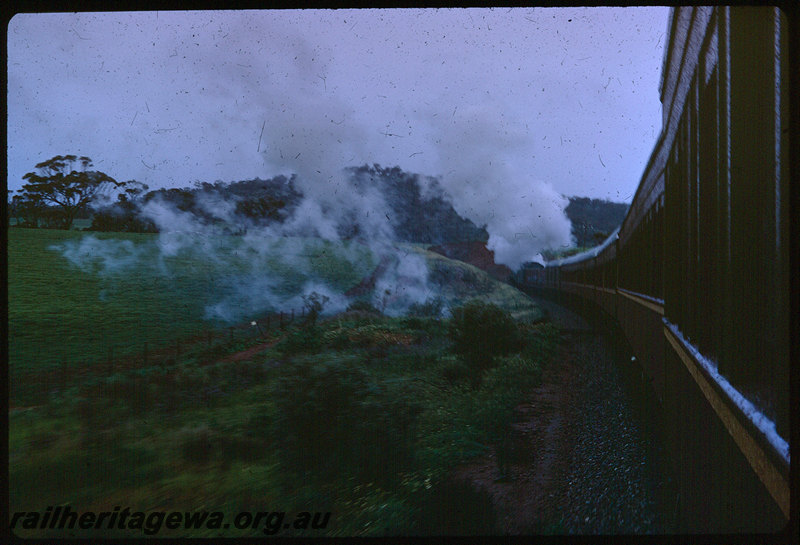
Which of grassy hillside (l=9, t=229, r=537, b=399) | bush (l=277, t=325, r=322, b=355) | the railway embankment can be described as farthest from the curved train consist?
bush (l=277, t=325, r=322, b=355)

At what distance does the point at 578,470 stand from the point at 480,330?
1585 mm

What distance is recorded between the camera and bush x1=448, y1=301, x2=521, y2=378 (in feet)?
13.9

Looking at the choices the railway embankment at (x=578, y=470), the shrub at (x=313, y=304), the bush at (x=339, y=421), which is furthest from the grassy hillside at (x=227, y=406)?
the railway embankment at (x=578, y=470)

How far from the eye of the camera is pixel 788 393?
1521mm

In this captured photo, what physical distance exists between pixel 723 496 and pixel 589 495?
5.20 ft

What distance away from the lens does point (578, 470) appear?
11.7 feet

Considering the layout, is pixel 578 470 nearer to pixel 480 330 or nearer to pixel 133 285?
pixel 480 330

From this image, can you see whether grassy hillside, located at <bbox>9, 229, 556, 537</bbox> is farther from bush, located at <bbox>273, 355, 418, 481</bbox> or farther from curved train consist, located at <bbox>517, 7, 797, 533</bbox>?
curved train consist, located at <bbox>517, 7, 797, 533</bbox>

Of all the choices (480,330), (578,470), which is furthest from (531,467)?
(480,330)

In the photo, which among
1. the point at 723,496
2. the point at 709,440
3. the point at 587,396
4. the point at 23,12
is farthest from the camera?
the point at 587,396

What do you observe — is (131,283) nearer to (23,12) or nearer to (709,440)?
(23,12)

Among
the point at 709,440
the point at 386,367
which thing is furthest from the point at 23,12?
the point at 709,440

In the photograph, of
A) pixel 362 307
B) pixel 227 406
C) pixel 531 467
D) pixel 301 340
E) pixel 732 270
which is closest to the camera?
pixel 732 270

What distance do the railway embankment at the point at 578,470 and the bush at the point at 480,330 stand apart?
98 cm
